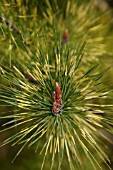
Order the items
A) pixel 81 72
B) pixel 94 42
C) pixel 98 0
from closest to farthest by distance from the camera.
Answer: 1. pixel 81 72
2. pixel 94 42
3. pixel 98 0

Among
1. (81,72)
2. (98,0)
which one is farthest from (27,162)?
(98,0)

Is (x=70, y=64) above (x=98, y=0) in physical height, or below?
below

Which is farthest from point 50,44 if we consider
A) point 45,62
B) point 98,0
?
point 98,0

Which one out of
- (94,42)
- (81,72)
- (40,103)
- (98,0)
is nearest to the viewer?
(40,103)

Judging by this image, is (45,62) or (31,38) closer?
(45,62)

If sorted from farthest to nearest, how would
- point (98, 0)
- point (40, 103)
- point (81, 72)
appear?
1. point (98, 0)
2. point (81, 72)
3. point (40, 103)

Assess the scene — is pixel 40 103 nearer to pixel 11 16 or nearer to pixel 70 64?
pixel 70 64

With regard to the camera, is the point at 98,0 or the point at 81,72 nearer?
the point at 81,72

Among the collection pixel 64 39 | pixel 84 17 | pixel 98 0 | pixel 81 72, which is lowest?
pixel 81 72

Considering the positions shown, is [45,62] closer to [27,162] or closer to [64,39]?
[64,39]
